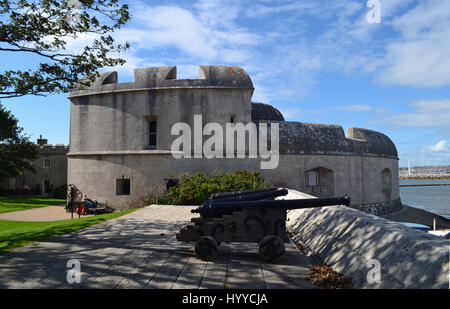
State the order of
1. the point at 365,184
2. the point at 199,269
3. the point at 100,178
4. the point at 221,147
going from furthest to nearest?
the point at 365,184 < the point at 100,178 < the point at 221,147 < the point at 199,269

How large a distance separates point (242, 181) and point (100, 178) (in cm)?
754

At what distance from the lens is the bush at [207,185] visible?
12.9 metres

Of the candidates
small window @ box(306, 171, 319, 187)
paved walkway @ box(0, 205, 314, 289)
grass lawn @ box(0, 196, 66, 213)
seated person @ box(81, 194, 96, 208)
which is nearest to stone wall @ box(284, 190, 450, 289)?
paved walkway @ box(0, 205, 314, 289)

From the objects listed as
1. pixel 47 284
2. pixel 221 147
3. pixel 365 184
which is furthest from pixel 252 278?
pixel 365 184

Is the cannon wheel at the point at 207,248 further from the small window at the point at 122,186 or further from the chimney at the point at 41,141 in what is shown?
the chimney at the point at 41,141

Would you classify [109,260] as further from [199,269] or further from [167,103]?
[167,103]

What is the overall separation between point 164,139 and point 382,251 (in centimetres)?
1291

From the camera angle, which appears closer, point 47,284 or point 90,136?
point 47,284

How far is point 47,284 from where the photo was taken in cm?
372

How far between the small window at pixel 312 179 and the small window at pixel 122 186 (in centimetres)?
922

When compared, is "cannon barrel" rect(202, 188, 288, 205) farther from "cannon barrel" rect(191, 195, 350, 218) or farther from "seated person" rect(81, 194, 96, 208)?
"seated person" rect(81, 194, 96, 208)

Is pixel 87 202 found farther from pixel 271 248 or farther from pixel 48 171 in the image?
pixel 48 171

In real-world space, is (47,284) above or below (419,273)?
below

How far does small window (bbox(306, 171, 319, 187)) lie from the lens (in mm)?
16719
